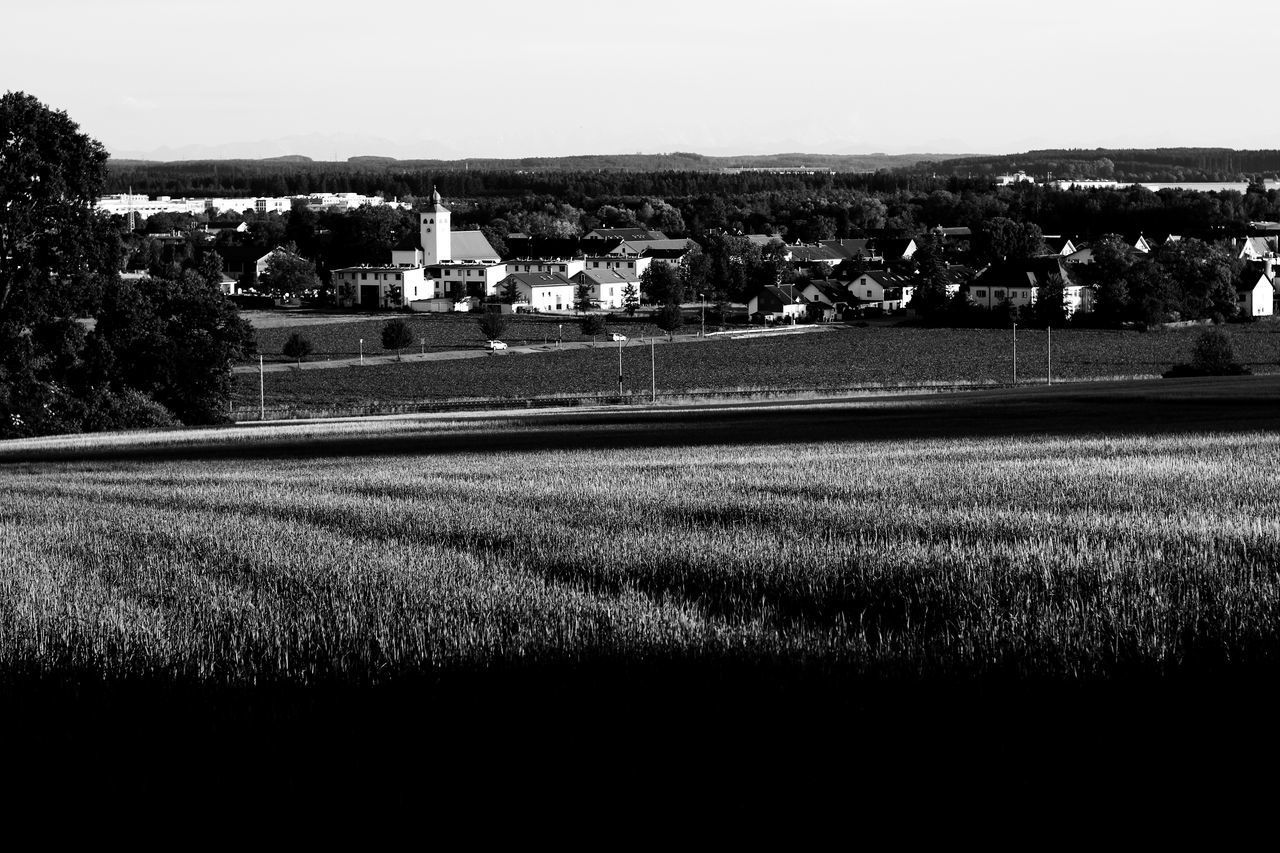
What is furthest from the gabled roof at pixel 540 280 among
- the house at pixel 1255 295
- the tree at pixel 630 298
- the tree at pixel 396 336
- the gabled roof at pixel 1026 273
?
the house at pixel 1255 295

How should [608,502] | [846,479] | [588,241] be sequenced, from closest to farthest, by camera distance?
[608,502]
[846,479]
[588,241]

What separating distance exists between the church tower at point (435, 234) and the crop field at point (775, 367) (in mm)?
56444

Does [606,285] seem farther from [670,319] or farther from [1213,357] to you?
[1213,357]

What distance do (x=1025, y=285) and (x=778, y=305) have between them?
69.2 ft

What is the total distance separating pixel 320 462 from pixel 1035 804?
2474 centimetres

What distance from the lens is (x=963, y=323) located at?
4685 inches

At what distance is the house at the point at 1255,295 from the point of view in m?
120

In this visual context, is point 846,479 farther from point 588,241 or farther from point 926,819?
point 588,241

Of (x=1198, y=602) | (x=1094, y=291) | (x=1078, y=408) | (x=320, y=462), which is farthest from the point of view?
(x=1094, y=291)

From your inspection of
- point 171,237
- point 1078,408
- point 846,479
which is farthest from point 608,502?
point 171,237

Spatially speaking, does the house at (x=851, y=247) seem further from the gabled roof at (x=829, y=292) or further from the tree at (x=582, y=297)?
the tree at (x=582, y=297)

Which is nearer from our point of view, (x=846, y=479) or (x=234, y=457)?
(x=846, y=479)

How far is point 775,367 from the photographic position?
88.1m

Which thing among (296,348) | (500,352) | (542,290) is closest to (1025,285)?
(542,290)
